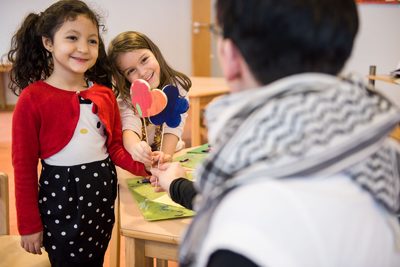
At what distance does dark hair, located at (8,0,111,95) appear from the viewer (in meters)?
1.22

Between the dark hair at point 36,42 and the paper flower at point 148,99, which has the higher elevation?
the dark hair at point 36,42

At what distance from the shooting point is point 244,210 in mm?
469

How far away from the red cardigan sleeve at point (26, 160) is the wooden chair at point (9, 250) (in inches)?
6.1

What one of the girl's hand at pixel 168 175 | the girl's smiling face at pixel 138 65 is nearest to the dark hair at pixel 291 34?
the girl's hand at pixel 168 175

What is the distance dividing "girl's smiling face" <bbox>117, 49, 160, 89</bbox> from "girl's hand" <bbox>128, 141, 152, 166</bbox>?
0.86 feet

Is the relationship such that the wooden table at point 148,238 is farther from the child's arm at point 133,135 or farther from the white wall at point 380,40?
the white wall at point 380,40

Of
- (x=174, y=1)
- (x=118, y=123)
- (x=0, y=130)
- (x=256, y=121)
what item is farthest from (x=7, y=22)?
(x=256, y=121)

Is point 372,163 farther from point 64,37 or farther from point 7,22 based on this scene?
point 7,22

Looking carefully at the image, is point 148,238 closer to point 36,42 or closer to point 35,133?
point 35,133

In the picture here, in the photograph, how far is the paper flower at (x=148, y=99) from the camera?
1.19 metres

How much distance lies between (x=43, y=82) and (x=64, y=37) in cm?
14

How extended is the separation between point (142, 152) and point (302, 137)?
83cm

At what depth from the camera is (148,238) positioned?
104 cm

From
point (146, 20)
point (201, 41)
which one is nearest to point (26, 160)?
point (201, 41)
